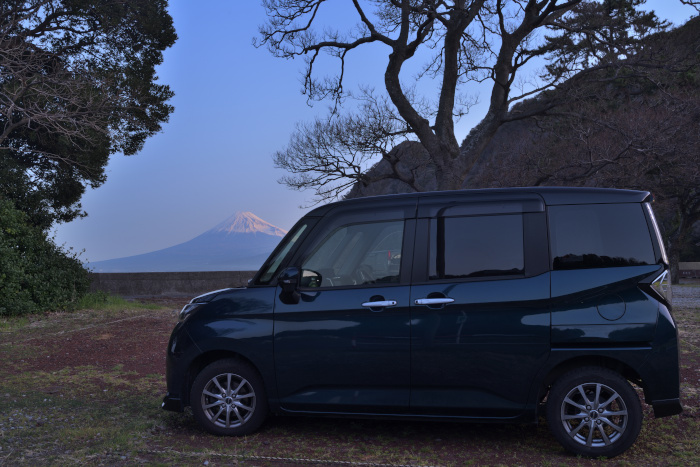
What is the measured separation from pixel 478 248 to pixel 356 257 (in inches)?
37.4

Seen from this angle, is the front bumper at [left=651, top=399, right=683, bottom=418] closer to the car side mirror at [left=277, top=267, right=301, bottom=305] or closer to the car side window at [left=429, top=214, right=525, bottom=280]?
the car side window at [left=429, top=214, right=525, bottom=280]

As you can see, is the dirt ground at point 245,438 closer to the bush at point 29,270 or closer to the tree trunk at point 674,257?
the bush at point 29,270

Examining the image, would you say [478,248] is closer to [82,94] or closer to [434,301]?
[434,301]

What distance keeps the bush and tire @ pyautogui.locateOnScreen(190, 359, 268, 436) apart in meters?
10.7

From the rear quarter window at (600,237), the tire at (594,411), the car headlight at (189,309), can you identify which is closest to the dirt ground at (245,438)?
the tire at (594,411)

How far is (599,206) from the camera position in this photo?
498 cm

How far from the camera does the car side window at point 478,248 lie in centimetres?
499

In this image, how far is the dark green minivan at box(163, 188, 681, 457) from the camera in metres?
4.76

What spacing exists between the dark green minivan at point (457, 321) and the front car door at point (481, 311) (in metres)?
0.01

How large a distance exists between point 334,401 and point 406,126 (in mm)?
19908

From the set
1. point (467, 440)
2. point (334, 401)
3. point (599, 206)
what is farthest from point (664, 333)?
point (334, 401)

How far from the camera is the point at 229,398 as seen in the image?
5.36 meters

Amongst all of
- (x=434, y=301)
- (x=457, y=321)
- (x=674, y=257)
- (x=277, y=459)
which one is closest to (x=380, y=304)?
(x=434, y=301)

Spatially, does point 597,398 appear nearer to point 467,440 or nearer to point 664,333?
point 664,333
